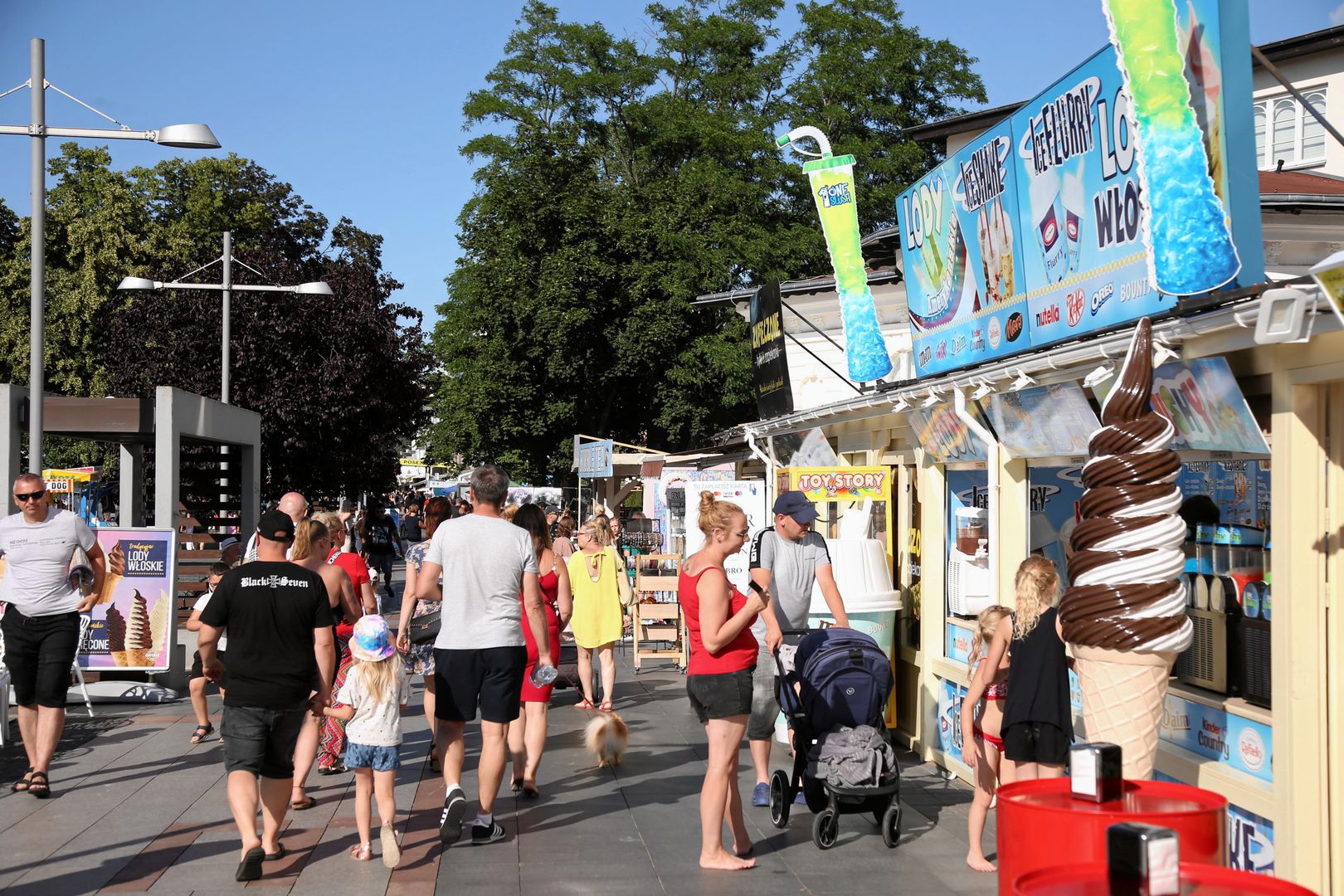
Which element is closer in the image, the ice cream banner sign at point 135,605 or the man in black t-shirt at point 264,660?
the man in black t-shirt at point 264,660

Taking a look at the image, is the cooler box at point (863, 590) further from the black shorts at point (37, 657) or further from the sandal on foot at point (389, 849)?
the black shorts at point (37, 657)

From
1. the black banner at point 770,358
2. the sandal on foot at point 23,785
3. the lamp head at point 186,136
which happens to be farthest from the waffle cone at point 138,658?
the black banner at point 770,358

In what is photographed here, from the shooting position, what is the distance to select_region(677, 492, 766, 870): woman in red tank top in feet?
20.5

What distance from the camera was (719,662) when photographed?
6.35m

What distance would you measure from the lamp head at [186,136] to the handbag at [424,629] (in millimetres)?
5500

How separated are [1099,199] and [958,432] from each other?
2.10m

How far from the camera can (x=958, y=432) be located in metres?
8.68

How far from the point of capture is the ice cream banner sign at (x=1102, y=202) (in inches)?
214

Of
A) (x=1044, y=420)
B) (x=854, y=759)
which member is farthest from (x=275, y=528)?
(x=1044, y=420)

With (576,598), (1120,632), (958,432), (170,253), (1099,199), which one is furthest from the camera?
(170,253)

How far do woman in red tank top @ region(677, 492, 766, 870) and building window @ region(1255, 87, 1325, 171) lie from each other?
47.3 ft

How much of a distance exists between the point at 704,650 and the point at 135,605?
7.82 meters

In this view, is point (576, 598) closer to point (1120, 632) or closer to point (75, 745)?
point (75, 745)

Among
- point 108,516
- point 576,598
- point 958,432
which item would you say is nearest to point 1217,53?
point 958,432
